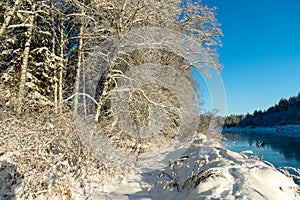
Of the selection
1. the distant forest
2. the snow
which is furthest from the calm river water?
the distant forest

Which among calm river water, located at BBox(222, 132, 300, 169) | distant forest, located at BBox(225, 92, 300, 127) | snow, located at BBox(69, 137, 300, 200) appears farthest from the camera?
distant forest, located at BBox(225, 92, 300, 127)

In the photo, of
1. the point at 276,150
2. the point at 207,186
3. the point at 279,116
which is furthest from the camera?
the point at 279,116

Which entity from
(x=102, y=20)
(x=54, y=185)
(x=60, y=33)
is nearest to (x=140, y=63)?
(x=102, y=20)

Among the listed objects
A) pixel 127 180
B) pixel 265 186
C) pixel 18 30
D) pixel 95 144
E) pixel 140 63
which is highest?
pixel 18 30

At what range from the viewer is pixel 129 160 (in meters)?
6.41

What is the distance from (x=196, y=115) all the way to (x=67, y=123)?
866cm

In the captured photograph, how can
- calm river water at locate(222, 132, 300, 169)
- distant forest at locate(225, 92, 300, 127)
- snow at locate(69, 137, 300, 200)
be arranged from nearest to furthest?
snow at locate(69, 137, 300, 200), calm river water at locate(222, 132, 300, 169), distant forest at locate(225, 92, 300, 127)

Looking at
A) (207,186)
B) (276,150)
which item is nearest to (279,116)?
(276,150)

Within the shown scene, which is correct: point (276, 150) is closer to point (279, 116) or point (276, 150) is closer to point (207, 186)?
point (207, 186)

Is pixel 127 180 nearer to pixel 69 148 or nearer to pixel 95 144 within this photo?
pixel 95 144

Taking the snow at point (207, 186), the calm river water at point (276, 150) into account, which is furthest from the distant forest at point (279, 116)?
the snow at point (207, 186)

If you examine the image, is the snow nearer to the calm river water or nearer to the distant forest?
the calm river water

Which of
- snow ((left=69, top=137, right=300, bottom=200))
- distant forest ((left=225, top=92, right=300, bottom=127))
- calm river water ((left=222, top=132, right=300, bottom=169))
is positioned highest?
distant forest ((left=225, top=92, right=300, bottom=127))

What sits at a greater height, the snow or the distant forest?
the distant forest
